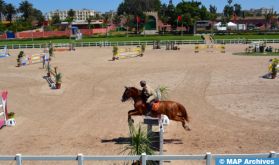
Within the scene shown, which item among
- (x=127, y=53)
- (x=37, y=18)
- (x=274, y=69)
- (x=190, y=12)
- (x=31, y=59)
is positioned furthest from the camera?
(x=37, y=18)

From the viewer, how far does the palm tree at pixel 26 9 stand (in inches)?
5752

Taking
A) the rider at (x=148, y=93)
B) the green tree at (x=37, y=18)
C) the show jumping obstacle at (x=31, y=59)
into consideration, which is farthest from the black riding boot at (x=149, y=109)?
the green tree at (x=37, y=18)

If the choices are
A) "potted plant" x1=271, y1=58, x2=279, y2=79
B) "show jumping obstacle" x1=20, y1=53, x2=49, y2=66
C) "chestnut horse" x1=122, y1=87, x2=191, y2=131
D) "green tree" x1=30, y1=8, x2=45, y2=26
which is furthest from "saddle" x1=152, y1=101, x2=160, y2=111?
"green tree" x1=30, y1=8, x2=45, y2=26

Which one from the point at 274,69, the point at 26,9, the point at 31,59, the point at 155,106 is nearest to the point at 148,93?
the point at 155,106

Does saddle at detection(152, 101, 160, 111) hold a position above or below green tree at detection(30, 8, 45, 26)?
below

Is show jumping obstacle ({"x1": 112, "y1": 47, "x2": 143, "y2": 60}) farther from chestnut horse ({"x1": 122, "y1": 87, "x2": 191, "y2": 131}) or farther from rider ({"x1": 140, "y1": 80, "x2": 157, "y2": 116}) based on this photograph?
rider ({"x1": 140, "y1": 80, "x2": 157, "y2": 116})

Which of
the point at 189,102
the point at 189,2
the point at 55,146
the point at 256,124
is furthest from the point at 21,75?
the point at 189,2

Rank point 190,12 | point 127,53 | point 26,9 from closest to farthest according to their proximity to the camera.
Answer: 1. point 127,53
2. point 190,12
3. point 26,9

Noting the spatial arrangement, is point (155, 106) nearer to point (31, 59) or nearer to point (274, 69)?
point (274, 69)

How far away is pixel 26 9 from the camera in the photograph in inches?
5768

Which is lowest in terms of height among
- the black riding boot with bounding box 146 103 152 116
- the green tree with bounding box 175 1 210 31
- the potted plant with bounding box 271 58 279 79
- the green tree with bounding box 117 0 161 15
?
the black riding boot with bounding box 146 103 152 116

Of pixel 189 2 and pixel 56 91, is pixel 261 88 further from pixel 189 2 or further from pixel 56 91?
pixel 189 2

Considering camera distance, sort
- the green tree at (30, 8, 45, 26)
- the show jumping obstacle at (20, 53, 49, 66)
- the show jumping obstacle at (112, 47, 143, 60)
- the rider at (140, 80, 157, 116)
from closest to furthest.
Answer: the rider at (140, 80, 157, 116) → the show jumping obstacle at (20, 53, 49, 66) → the show jumping obstacle at (112, 47, 143, 60) → the green tree at (30, 8, 45, 26)

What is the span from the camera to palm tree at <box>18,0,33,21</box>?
479ft
